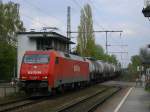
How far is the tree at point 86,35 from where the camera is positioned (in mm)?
70688

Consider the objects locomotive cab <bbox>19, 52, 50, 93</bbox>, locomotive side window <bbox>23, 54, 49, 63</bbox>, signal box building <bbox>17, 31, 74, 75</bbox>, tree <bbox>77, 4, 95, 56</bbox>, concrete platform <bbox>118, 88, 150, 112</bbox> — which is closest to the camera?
concrete platform <bbox>118, 88, 150, 112</bbox>

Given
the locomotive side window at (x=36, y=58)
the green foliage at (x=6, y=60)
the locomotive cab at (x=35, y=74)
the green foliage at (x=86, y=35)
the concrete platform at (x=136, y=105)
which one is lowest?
the concrete platform at (x=136, y=105)

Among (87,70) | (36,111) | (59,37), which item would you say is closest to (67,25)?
(59,37)

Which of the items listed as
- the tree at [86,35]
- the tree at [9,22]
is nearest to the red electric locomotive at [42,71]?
the tree at [86,35]

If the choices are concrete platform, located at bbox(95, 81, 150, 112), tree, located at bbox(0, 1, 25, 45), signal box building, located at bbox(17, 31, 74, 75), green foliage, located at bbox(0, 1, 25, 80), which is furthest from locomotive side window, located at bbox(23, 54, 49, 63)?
tree, located at bbox(0, 1, 25, 45)

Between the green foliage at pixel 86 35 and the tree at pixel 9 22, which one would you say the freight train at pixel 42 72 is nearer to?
the green foliage at pixel 86 35

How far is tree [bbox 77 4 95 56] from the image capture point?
70.7 meters

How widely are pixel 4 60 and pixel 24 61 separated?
98.7 ft

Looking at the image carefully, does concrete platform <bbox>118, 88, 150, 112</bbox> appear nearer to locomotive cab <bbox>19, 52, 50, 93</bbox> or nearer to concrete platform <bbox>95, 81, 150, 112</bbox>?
concrete platform <bbox>95, 81, 150, 112</bbox>

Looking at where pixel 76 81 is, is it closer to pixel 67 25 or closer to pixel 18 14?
pixel 67 25

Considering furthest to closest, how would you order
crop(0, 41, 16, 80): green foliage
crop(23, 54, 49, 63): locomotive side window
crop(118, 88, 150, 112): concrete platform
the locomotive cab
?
crop(0, 41, 16, 80): green foliage
crop(23, 54, 49, 63): locomotive side window
the locomotive cab
crop(118, 88, 150, 112): concrete platform

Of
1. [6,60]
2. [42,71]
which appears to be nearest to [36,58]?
[42,71]

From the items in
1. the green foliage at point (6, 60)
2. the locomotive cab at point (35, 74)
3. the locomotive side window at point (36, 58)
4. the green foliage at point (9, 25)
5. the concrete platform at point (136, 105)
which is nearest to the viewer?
the concrete platform at point (136, 105)

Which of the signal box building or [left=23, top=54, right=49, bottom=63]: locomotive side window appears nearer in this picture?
[left=23, top=54, right=49, bottom=63]: locomotive side window
